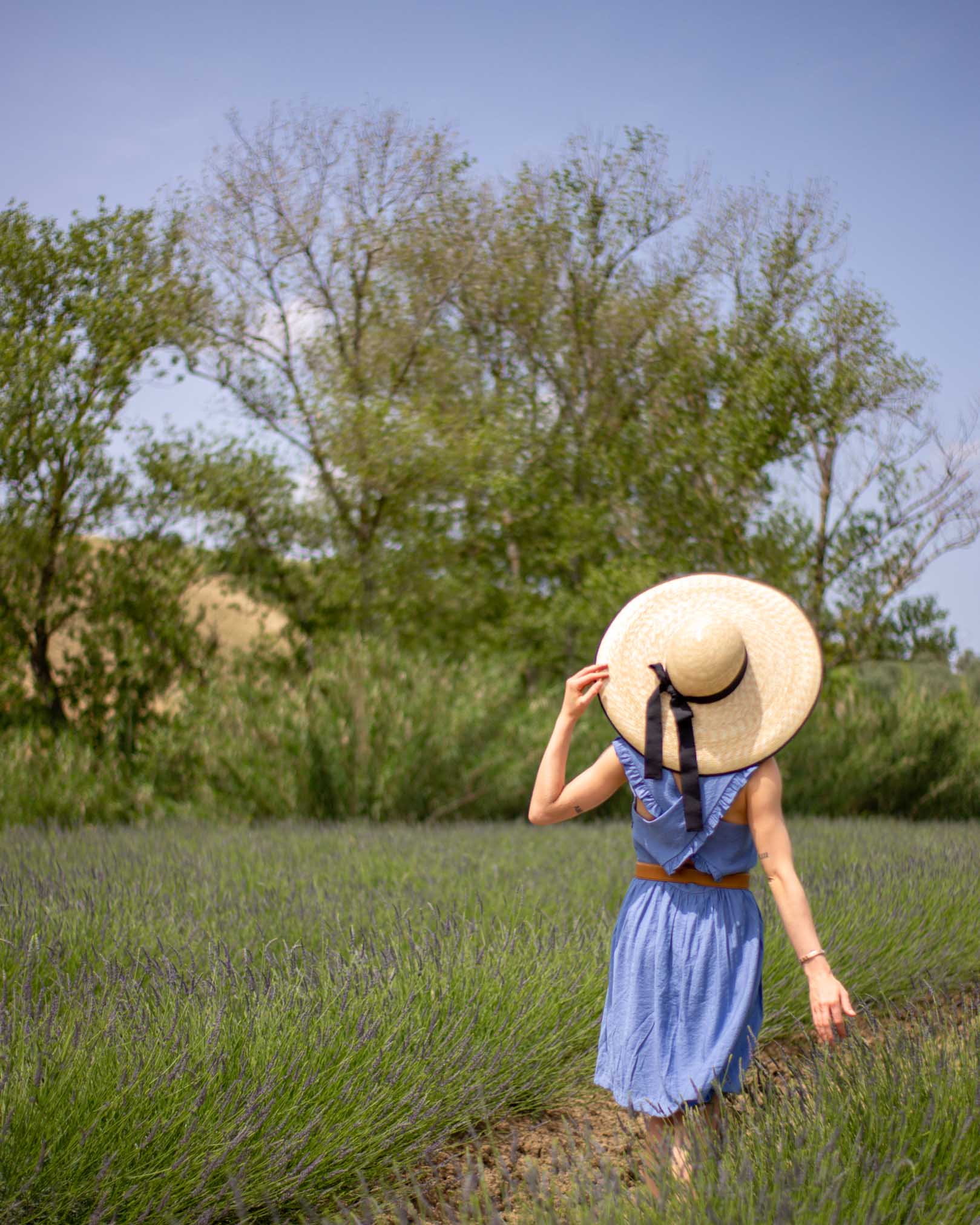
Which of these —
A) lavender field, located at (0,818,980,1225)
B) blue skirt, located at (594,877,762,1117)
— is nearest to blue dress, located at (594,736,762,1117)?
blue skirt, located at (594,877,762,1117)

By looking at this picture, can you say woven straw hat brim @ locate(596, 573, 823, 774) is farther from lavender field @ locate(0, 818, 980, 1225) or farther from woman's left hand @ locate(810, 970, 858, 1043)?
lavender field @ locate(0, 818, 980, 1225)

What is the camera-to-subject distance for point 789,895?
264 cm

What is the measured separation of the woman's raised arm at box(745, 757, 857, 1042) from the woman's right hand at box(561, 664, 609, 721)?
1.42 feet

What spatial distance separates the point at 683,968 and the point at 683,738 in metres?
0.53

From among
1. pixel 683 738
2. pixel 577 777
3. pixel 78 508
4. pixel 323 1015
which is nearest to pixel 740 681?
pixel 683 738

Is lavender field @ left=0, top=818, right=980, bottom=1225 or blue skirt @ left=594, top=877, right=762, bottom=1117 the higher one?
blue skirt @ left=594, top=877, right=762, bottom=1117

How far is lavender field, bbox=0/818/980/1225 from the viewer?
2604mm

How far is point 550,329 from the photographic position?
21641 millimetres

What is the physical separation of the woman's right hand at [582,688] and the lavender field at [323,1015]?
3.16 feet

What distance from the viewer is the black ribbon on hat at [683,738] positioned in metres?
2.68

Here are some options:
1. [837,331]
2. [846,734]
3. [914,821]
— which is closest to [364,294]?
[837,331]

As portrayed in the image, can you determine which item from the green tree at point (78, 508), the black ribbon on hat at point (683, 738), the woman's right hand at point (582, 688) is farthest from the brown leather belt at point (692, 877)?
the green tree at point (78, 508)

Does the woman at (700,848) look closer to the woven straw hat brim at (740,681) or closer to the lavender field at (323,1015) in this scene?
the woven straw hat brim at (740,681)

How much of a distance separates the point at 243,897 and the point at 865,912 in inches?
111
